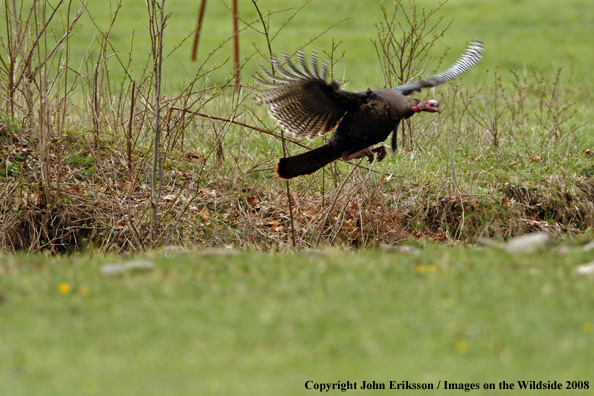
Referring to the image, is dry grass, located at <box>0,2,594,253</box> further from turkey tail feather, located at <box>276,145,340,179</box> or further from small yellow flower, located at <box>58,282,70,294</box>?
small yellow flower, located at <box>58,282,70,294</box>

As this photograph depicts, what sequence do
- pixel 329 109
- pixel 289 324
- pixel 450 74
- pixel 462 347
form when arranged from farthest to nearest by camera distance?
pixel 450 74 → pixel 329 109 → pixel 289 324 → pixel 462 347

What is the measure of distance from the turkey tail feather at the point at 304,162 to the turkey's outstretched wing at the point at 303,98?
240 mm

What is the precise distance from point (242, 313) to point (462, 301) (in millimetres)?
1227

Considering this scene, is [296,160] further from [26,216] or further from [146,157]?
[26,216]

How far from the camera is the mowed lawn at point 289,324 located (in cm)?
373

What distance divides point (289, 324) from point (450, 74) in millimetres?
4144

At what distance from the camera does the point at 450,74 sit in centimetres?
764

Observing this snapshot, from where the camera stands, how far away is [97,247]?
8.16m

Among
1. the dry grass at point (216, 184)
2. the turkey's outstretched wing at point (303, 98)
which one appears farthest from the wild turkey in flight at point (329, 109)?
the dry grass at point (216, 184)

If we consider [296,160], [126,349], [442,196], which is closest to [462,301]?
[126,349]

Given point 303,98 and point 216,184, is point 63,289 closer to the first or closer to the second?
point 303,98

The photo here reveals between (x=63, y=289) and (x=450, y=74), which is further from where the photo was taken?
(x=450, y=74)

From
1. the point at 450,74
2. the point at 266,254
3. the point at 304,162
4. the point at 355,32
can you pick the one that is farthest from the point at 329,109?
the point at 355,32

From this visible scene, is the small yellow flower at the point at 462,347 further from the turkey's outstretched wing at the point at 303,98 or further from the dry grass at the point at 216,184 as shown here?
the dry grass at the point at 216,184
